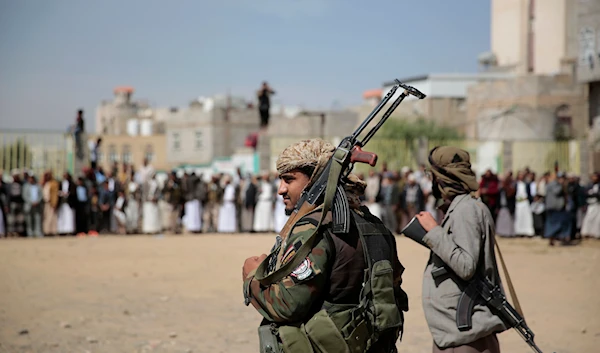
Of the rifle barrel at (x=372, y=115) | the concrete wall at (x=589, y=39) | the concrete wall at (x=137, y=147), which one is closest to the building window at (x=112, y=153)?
the concrete wall at (x=137, y=147)

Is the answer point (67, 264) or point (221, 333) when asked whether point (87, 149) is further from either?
Answer: point (221, 333)

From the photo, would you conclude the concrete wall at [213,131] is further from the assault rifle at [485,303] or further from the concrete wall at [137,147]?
the assault rifle at [485,303]

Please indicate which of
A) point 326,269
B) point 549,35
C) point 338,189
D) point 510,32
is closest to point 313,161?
point 338,189

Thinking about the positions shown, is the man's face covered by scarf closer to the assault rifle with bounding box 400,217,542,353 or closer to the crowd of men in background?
the assault rifle with bounding box 400,217,542,353

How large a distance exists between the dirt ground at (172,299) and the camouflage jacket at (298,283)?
4.23 metres

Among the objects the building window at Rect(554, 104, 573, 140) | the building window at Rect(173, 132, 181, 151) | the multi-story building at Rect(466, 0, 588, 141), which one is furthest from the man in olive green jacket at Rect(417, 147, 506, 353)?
the building window at Rect(173, 132, 181, 151)

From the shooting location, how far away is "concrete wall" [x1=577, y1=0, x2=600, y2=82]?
30.1 m

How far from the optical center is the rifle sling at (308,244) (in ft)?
10.5

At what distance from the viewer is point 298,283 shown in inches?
126

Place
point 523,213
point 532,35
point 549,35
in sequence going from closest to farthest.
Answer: point 523,213, point 549,35, point 532,35

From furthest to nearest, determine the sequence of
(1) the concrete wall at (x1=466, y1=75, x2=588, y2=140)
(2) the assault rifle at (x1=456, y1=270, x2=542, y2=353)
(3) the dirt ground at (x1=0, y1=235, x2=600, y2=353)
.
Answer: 1. (1) the concrete wall at (x1=466, y1=75, x2=588, y2=140)
2. (3) the dirt ground at (x1=0, y1=235, x2=600, y2=353)
3. (2) the assault rifle at (x1=456, y1=270, x2=542, y2=353)

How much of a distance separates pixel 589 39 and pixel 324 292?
98.8 feet

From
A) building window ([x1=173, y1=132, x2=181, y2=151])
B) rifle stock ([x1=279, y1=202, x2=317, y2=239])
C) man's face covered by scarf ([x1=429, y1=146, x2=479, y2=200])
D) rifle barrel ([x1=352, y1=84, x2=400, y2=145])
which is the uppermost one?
building window ([x1=173, y1=132, x2=181, y2=151])

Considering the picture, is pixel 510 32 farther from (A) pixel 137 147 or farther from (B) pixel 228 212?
(B) pixel 228 212
